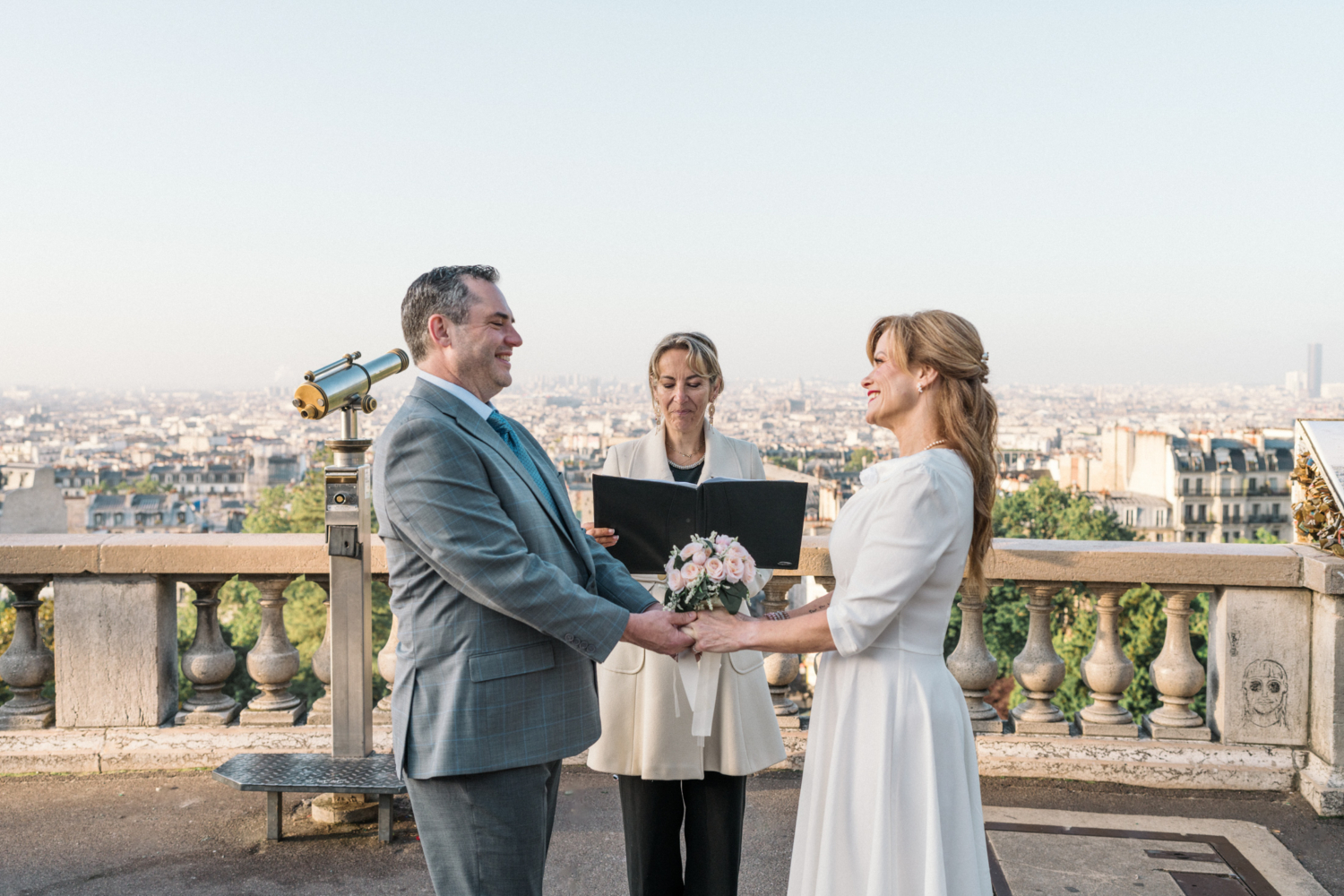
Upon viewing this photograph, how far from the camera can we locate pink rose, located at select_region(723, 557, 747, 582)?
2.48 m

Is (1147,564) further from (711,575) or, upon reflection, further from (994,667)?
(711,575)

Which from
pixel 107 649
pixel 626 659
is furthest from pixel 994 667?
pixel 107 649

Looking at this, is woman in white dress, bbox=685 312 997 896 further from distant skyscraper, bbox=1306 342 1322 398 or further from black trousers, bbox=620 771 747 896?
distant skyscraper, bbox=1306 342 1322 398

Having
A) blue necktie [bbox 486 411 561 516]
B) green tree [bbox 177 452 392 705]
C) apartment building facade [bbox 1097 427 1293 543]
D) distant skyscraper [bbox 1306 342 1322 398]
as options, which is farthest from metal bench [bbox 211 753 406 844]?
distant skyscraper [bbox 1306 342 1322 398]

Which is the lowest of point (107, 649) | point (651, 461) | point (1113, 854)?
point (1113, 854)

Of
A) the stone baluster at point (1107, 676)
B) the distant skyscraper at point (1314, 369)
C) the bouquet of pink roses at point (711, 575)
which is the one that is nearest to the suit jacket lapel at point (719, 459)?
the bouquet of pink roses at point (711, 575)

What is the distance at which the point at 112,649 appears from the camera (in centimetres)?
421

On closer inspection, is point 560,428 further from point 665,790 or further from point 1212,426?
point 665,790

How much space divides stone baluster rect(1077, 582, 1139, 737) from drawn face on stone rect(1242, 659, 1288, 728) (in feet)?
1.35

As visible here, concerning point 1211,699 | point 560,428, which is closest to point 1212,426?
point 560,428

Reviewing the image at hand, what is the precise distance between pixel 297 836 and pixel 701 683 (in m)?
1.87

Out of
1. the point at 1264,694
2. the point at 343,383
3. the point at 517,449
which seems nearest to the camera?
the point at 517,449

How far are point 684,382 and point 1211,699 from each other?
265cm

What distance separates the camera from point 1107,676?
430cm
